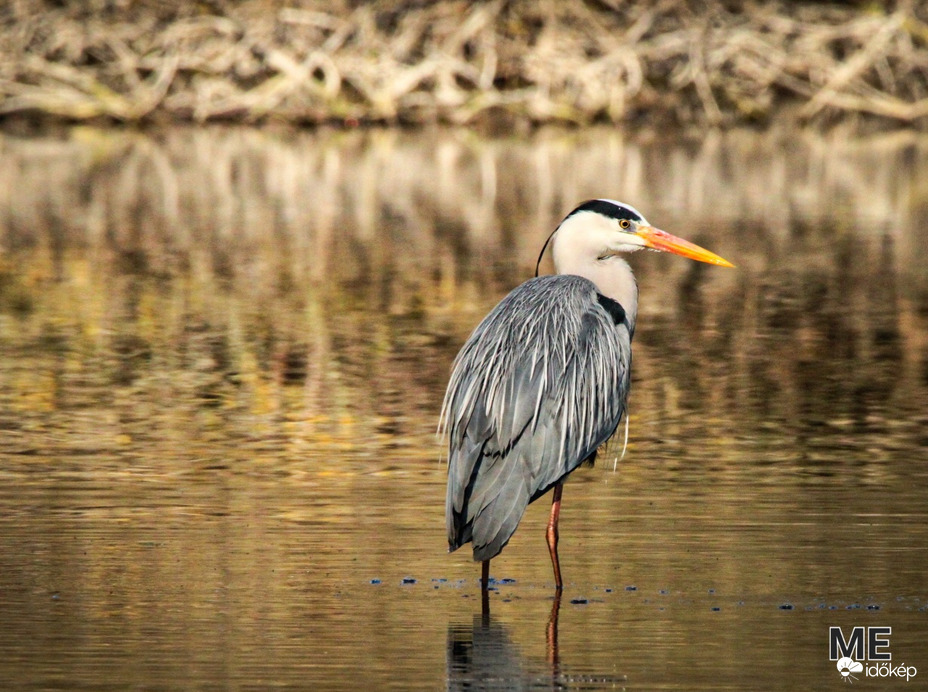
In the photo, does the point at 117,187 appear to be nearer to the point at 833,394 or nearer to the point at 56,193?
the point at 56,193

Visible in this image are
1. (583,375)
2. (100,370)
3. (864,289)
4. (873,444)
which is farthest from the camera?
(864,289)

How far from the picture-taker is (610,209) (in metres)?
7.97

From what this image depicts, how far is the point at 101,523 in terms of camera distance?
7719 millimetres

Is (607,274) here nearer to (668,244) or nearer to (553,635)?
(668,244)

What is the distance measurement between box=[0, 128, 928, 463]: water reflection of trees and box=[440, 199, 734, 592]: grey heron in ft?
6.29

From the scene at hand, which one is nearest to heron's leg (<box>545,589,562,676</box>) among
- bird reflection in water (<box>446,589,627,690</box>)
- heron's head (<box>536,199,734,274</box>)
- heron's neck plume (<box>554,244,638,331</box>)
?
bird reflection in water (<box>446,589,627,690</box>)

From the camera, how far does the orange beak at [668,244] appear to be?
8031 mm

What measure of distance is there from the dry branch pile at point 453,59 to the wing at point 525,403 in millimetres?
23346

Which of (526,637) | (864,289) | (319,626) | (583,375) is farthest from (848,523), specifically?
(864,289)

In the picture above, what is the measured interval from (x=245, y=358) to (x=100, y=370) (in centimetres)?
88

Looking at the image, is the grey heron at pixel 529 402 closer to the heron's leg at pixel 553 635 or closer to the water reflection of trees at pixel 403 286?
the heron's leg at pixel 553 635

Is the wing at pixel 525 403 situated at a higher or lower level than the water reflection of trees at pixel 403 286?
higher
